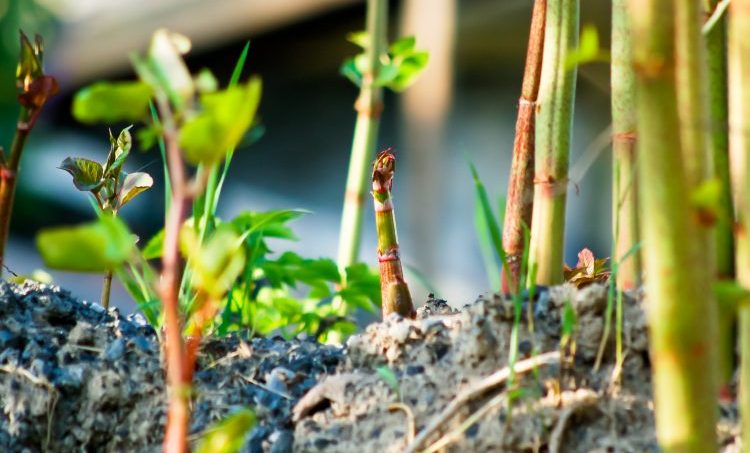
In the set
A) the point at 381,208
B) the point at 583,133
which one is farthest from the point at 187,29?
the point at 381,208

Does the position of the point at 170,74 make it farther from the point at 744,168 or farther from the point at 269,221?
the point at 269,221

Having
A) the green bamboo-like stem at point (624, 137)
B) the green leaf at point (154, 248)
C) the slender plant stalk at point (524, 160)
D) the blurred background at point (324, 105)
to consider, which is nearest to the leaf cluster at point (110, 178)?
the green leaf at point (154, 248)

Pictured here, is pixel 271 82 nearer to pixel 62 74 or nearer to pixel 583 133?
pixel 62 74

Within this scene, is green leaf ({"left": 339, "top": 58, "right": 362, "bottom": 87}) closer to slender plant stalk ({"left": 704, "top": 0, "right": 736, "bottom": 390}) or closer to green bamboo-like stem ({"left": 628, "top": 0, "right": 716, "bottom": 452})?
slender plant stalk ({"left": 704, "top": 0, "right": 736, "bottom": 390})

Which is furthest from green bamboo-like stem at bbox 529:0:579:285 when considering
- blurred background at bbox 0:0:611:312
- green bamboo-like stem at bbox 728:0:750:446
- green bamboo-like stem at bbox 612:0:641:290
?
blurred background at bbox 0:0:611:312

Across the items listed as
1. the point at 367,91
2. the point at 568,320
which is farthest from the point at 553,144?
the point at 367,91

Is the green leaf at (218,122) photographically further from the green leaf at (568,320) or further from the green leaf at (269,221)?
the green leaf at (269,221)
